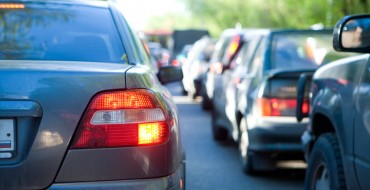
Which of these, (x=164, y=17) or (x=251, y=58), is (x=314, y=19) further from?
(x=164, y=17)

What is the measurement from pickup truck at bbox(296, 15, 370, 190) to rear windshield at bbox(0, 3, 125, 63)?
1387 mm

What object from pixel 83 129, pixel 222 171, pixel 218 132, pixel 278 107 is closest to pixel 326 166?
pixel 83 129

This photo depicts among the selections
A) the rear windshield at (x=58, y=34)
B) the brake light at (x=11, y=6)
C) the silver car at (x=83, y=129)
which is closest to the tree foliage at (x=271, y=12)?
the rear windshield at (x=58, y=34)

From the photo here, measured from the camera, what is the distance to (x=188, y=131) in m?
12.8

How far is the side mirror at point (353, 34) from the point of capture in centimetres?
434

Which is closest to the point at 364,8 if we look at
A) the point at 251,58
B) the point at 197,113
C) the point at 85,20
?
the point at 197,113

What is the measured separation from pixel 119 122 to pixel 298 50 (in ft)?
17.4

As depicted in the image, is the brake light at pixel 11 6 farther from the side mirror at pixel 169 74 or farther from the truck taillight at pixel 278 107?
the truck taillight at pixel 278 107

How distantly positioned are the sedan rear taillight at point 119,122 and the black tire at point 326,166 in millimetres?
1561

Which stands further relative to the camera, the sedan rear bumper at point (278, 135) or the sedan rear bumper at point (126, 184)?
the sedan rear bumper at point (278, 135)

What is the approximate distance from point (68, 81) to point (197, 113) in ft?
42.3

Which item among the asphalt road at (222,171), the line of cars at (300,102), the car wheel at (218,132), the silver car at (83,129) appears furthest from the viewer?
the car wheel at (218,132)

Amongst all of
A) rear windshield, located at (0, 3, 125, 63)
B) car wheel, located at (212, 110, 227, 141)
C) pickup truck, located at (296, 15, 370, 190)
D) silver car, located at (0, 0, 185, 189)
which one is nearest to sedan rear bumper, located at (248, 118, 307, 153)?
pickup truck, located at (296, 15, 370, 190)

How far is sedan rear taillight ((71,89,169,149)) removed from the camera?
3.62 meters
